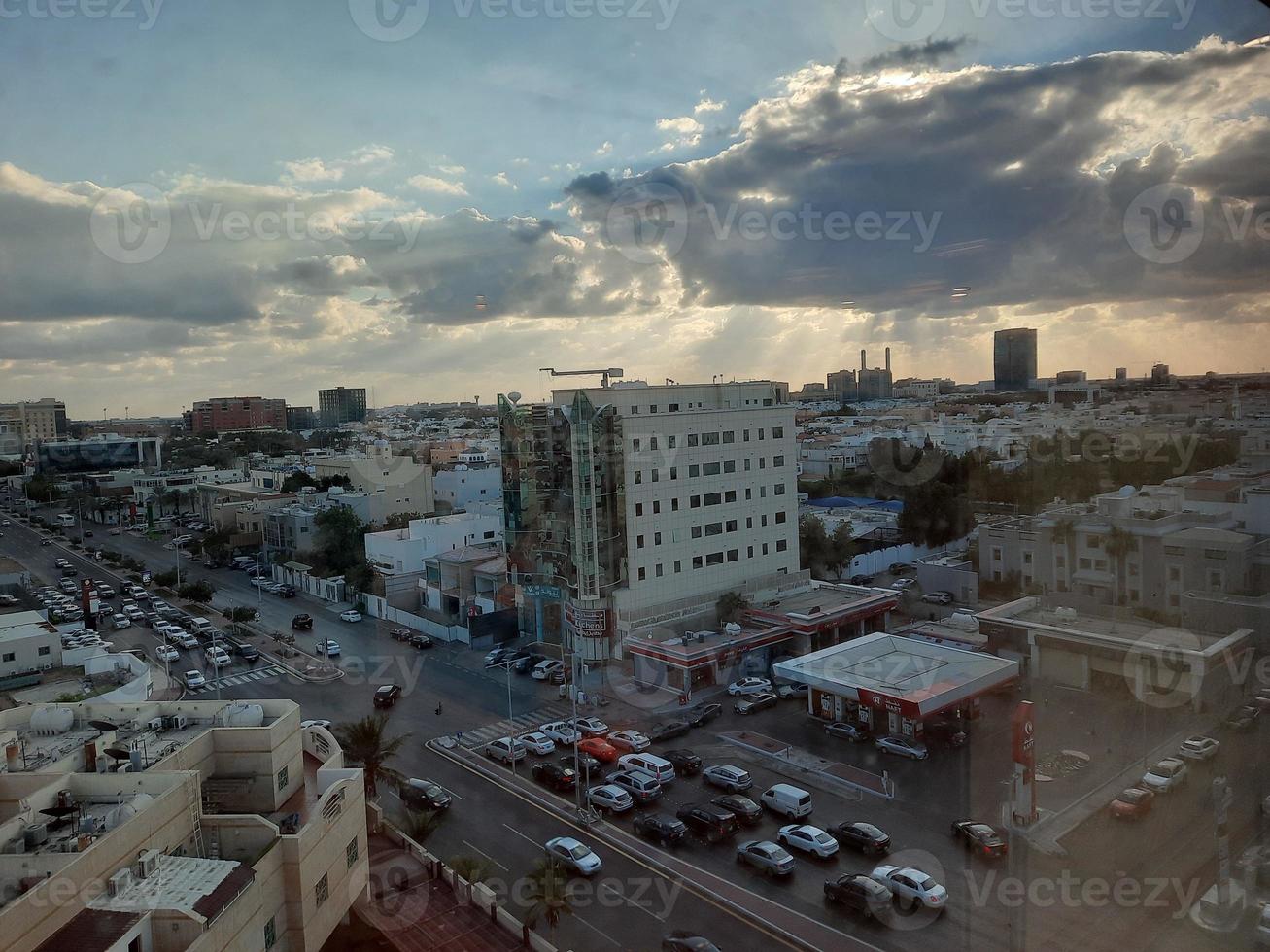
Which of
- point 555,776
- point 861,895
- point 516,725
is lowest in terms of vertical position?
point 516,725

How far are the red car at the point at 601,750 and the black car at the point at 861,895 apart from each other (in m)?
2.34

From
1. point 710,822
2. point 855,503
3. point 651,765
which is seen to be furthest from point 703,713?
point 855,503

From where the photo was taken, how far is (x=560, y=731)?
6715 mm

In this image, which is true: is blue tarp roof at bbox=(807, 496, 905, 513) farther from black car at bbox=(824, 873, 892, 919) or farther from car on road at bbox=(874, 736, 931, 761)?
black car at bbox=(824, 873, 892, 919)

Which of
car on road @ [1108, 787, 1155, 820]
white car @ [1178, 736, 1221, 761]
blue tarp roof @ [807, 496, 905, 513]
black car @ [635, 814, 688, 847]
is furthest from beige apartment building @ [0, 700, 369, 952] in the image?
blue tarp roof @ [807, 496, 905, 513]

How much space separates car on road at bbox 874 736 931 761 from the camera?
587cm

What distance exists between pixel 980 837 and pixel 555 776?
2.86 meters

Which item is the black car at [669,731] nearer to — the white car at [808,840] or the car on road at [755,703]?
the car on road at [755,703]

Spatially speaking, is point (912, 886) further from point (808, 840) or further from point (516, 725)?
point (516, 725)

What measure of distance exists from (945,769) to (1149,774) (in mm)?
1243

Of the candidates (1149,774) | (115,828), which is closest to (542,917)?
(115,828)

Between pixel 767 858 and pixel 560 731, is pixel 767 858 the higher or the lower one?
the higher one

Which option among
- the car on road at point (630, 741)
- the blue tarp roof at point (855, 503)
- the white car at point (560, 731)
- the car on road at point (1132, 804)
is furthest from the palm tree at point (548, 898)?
the blue tarp roof at point (855, 503)

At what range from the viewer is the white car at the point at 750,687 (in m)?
7.50
